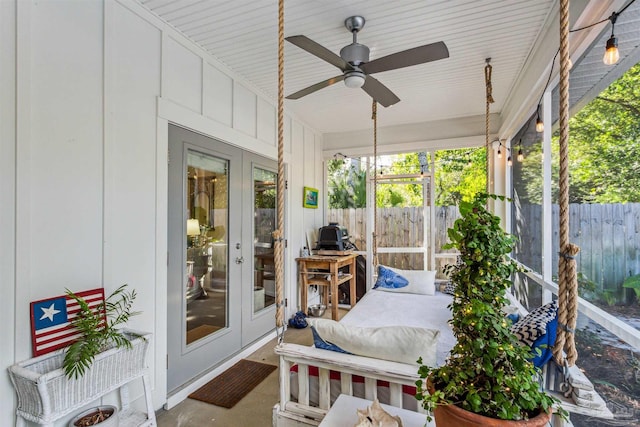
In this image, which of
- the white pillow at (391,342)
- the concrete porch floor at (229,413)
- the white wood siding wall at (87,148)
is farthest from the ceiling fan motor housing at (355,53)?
the concrete porch floor at (229,413)

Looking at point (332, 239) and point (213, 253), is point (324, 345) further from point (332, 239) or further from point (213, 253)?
point (332, 239)

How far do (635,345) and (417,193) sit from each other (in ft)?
11.1

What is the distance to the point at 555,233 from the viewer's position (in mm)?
2393

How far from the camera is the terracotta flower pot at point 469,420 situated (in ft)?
2.52

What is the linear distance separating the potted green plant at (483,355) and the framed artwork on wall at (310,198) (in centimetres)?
351

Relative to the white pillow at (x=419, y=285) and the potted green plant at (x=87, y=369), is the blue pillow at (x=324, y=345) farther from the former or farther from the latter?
the white pillow at (x=419, y=285)

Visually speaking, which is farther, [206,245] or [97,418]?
[206,245]

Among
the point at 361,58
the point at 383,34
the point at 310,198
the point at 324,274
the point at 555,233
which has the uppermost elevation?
the point at 383,34

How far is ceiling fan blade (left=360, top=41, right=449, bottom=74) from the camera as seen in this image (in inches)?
73.8

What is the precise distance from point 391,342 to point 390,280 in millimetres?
2232

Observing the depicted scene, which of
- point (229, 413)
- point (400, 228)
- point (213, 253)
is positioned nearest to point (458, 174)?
point (400, 228)

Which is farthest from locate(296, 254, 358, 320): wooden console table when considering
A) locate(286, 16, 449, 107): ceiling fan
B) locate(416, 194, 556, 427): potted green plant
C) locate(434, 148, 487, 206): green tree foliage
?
locate(416, 194, 556, 427): potted green plant

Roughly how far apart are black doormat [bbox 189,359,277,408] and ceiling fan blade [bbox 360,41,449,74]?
2613 mm

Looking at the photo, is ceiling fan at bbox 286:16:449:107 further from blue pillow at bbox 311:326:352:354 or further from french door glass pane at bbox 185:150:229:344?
blue pillow at bbox 311:326:352:354
